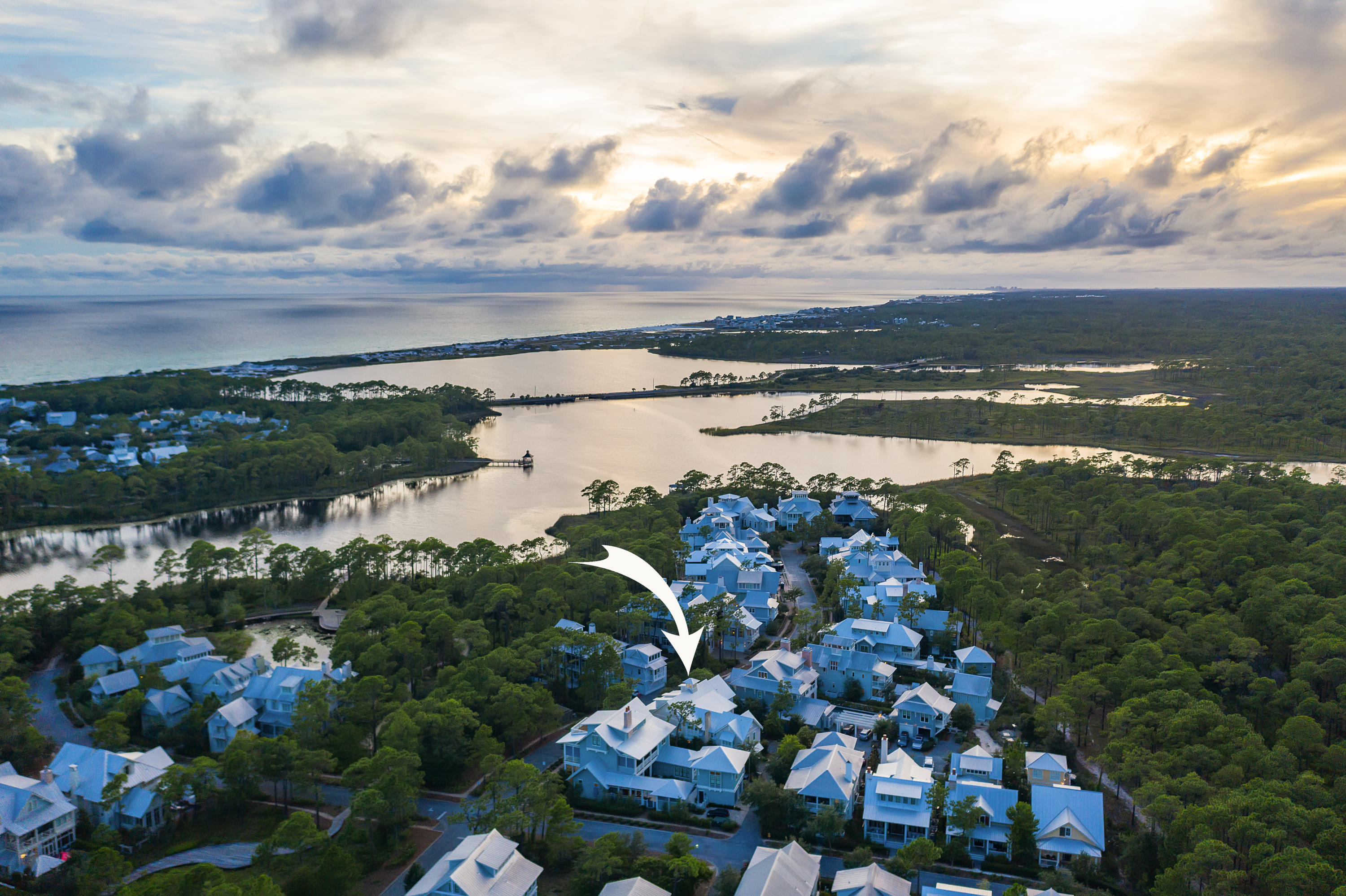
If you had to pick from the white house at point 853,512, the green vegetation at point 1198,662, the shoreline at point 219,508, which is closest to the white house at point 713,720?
the green vegetation at point 1198,662

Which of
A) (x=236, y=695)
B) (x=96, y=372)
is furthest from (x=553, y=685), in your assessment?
(x=96, y=372)

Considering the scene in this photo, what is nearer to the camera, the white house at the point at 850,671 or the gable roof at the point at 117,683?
the gable roof at the point at 117,683

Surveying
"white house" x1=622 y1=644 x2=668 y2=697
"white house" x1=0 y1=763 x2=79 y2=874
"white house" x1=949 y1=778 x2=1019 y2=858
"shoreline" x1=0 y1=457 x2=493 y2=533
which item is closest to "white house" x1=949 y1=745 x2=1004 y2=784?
"white house" x1=949 y1=778 x2=1019 y2=858

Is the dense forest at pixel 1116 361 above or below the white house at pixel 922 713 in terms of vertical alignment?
above

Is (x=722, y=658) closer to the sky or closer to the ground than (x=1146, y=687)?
closer to the ground

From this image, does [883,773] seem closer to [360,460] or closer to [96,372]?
[360,460]

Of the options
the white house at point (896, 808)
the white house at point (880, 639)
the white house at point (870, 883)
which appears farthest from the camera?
the white house at point (880, 639)

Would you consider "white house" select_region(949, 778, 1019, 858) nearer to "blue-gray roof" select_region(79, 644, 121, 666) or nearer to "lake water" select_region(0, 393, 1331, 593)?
"blue-gray roof" select_region(79, 644, 121, 666)

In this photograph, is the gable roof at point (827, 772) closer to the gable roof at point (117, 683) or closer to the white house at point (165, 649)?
the white house at point (165, 649)
